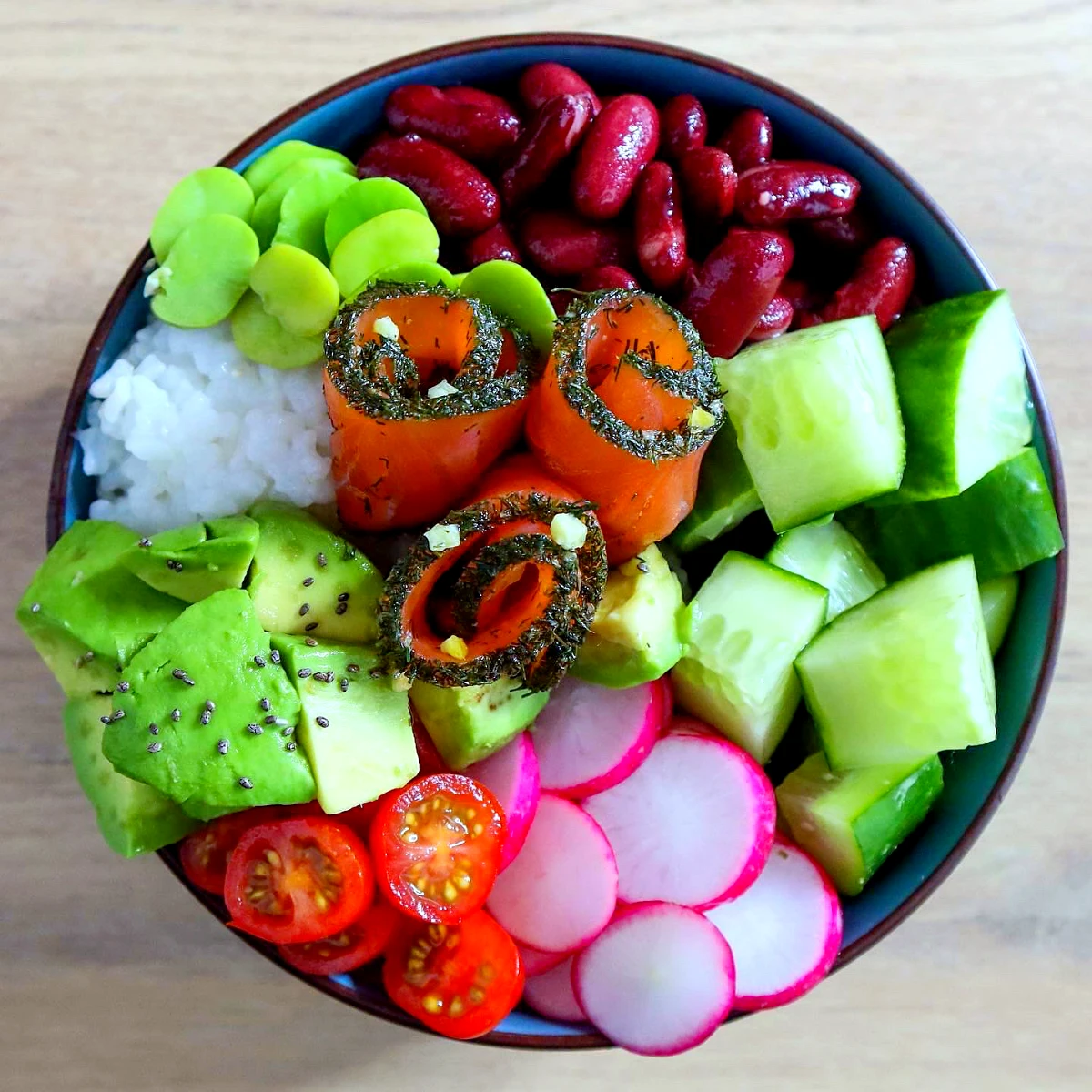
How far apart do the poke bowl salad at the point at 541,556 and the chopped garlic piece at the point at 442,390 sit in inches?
0.7

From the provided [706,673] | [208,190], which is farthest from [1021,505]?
[208,190]

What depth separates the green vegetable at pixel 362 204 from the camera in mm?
1234

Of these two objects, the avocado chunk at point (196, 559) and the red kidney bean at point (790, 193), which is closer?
the avocado chunk at point (196, 559)

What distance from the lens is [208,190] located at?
1.26m

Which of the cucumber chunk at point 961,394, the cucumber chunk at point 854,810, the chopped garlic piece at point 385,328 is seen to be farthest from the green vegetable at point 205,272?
the cucumber chunk at point 854,810

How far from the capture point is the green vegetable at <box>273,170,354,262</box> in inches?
48.8

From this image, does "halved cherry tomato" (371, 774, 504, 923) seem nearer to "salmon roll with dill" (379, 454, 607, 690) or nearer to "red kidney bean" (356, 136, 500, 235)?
"salmon roll with dill" (379, 454, 607, 690)

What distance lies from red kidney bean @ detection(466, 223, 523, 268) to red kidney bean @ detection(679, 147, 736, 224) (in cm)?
23

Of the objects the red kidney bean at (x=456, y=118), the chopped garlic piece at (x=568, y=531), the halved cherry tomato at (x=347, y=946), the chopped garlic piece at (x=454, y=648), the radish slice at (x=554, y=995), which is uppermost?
the red kidney bean at (x=456, y=118)

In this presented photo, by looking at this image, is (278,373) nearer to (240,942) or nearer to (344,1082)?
(240,942)

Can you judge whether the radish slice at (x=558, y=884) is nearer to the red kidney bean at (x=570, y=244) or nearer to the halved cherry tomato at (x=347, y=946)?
the halved cherry tomato at (x=347, y=946)

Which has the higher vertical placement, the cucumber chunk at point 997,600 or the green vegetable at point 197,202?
the green vegetable at point 197,202

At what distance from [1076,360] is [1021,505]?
370mm

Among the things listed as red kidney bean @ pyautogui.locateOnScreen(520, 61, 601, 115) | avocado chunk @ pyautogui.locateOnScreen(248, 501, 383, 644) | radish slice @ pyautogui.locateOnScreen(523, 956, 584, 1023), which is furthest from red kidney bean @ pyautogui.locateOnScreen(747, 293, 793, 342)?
radish slice @ pyautogui.locateOnScreen(523, 956, 584, 1023)
